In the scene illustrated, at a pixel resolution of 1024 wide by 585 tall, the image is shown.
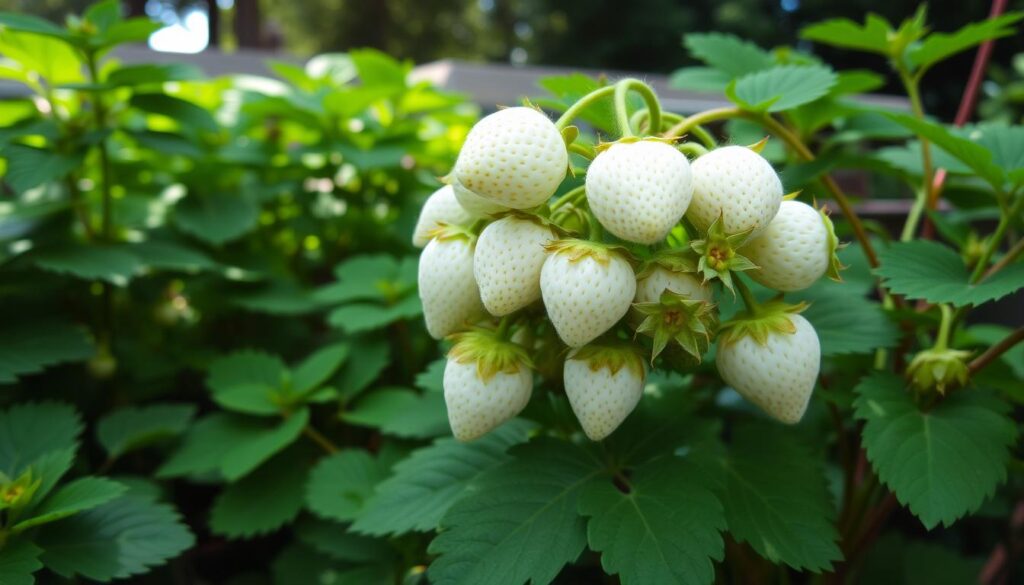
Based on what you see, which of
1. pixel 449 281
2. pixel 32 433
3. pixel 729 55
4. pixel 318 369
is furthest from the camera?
pixel 318 369

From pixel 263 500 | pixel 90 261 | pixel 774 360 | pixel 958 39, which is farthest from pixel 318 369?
pixel 958 39

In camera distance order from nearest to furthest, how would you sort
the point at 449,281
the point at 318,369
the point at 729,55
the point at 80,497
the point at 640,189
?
the point at 640,189 < the point at 449,281 < the point at 80,497 < the point at 729,55 < the point at 318,369

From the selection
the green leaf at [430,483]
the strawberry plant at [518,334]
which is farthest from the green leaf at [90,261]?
the green leaf at [430,483]

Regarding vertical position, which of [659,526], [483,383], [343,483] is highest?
[483,383]

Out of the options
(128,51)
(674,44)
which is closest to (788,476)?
(128,51)

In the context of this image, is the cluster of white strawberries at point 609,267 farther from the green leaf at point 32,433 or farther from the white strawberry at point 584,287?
the green leaf at point 32,433

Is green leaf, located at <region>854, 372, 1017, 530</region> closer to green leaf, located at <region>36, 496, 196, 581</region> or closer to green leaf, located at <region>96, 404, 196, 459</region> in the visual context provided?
green leaf, located at <region>36, 496, 196, 581</region>

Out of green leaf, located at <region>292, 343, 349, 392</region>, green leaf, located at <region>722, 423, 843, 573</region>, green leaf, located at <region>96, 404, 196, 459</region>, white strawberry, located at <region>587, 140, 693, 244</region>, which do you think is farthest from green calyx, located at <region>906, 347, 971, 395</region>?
green leaf, located at <region>96, 404, 196, 459</region>

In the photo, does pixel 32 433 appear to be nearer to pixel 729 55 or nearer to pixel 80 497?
pixel 80 497
